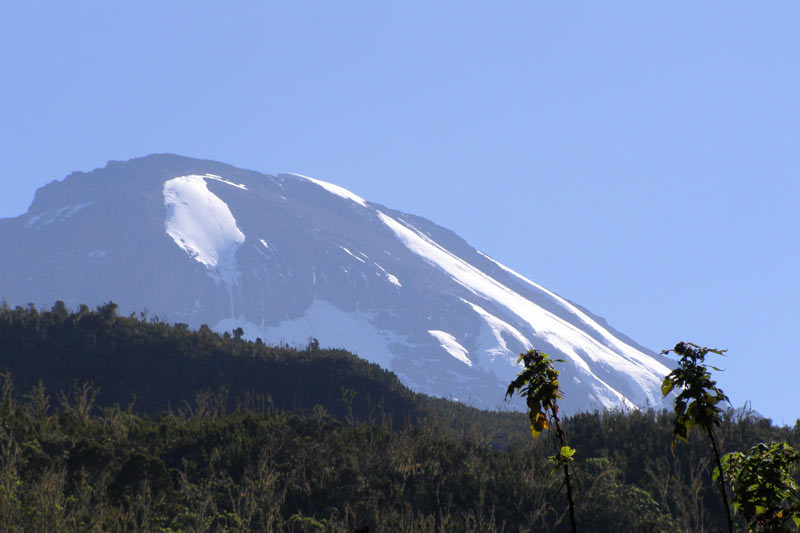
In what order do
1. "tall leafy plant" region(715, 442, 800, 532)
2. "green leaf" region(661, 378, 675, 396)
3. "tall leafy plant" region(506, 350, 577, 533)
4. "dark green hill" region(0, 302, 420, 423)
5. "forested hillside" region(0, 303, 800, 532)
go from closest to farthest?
"tall leafy plant" region(715, 442, 800, 532)
"tall leafy plant" region(506, 350, 577, 533)
"green leaf" region(661, 378, 675, 396)
"forested hillside" region(0, 303, 800, 532)
"dark green hill" region(0, 302, 420, 423)

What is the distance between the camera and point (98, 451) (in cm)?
4841

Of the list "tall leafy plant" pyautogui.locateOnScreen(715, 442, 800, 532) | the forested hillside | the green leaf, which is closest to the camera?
"tall leafy plant" pyautogui.locateOnScreen(715, 442, 800, 532)

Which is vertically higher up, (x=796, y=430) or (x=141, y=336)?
(x=796, y=430)

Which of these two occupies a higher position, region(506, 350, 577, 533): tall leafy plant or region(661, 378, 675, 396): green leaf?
region(661, 378, 675, 396): green leaf

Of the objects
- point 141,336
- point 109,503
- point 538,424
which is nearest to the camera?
point 538,424

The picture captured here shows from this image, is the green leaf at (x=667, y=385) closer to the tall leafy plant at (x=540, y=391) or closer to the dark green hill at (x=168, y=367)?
the tall leafy plant at (x=540, y=391)

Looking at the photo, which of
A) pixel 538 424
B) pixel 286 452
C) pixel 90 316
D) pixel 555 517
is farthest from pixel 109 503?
pixel 90 316

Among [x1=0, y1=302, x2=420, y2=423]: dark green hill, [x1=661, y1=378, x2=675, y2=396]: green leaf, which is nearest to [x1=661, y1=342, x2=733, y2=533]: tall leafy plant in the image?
[x1=661, y1=378, x2=675, y2=396]: green leaf

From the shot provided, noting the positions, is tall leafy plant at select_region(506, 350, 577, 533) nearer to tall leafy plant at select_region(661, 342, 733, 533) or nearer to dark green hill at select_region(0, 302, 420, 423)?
tall leafy plant at select_region(661, 342, 733, 533)

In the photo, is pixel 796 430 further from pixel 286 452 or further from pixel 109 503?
pixel 109 503

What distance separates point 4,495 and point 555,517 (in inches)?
1017

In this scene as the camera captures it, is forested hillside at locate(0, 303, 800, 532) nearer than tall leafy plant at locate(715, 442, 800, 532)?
No

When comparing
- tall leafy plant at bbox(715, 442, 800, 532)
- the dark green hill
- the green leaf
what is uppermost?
the green leaf

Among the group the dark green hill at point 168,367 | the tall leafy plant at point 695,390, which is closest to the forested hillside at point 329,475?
the dark green hill at point 168,367
